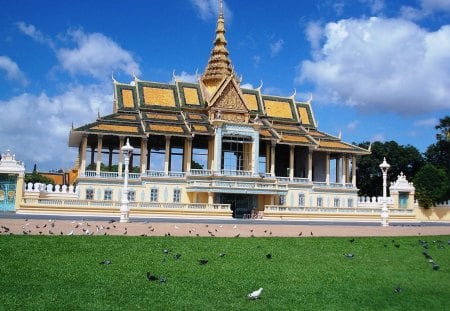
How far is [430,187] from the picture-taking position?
4925cm

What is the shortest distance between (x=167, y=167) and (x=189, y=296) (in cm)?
3549

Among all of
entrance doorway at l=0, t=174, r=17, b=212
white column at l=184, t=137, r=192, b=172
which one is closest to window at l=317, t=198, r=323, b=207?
white column at l=184, t=137, r=192, b=172

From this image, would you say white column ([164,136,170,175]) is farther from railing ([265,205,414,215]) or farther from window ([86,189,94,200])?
railing ([265,205,414,215])

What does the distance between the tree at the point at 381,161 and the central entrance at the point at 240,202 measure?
87.5ft

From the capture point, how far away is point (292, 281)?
11250 millimetres

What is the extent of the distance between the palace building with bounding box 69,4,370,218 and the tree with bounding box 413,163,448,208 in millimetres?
5887

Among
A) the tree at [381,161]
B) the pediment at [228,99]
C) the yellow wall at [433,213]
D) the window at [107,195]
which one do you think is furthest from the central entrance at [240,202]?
the tree at [381,161]

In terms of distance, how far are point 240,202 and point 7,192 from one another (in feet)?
58.6

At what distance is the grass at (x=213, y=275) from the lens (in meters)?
9.41

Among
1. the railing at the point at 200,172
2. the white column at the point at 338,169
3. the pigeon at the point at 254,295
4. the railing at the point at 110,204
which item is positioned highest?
the white column at the point at 338,169

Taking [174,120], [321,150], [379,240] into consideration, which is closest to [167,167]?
[174,120]

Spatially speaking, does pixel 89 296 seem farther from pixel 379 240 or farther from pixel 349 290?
pixel 379 240

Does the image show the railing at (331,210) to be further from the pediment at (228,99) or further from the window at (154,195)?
the pediment at (228,99)

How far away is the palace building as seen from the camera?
140ft
